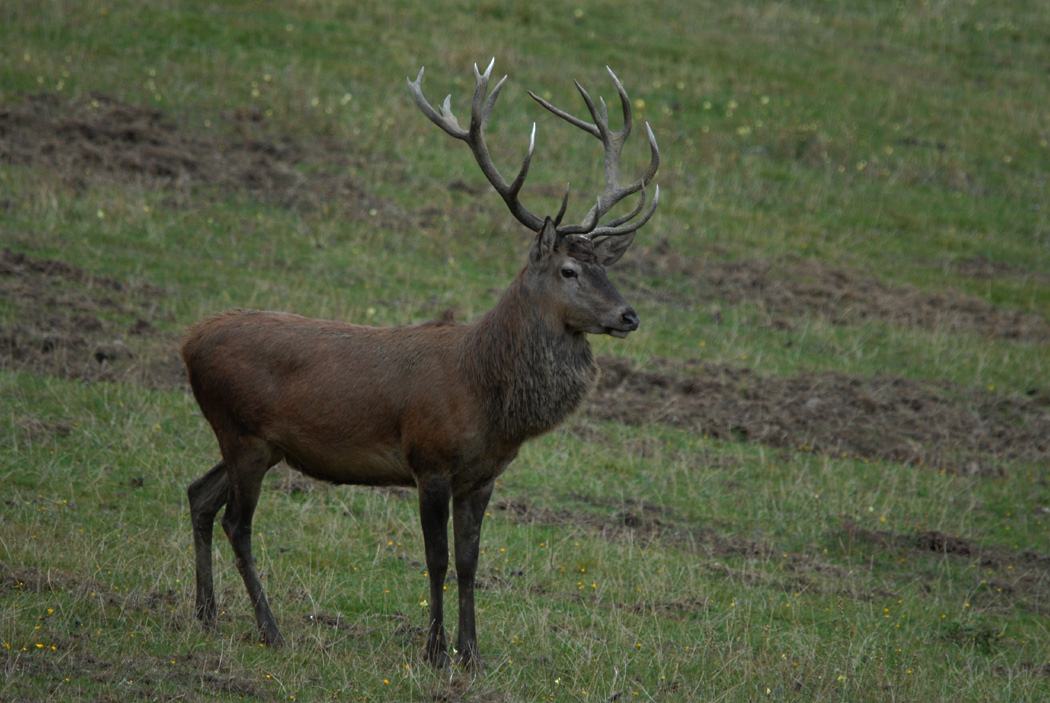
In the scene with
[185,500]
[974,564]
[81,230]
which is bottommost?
[974,564]

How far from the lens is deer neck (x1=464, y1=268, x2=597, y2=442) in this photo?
629 cm

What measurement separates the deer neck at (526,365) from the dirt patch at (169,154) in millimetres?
8468

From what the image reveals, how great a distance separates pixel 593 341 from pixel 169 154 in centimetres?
657

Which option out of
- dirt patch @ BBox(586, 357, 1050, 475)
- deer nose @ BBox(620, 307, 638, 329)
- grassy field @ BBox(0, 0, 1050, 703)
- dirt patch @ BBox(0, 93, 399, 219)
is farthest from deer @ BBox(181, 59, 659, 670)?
dirt patch @ BBox(0, 93, 399, 219)

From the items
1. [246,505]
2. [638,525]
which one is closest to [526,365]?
[246,505]

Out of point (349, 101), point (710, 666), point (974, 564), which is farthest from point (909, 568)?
point (349, 101)

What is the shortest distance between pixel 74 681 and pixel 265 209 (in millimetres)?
9805

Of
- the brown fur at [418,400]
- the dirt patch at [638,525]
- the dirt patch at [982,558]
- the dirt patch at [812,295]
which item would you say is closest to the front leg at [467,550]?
Result: the brown fur at [418,400]

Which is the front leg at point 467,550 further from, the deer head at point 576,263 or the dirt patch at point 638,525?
the dirt patch at point 638,525

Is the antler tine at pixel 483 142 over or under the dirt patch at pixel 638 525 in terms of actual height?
over

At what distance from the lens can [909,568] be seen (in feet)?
28.7

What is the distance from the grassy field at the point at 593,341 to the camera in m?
6.55

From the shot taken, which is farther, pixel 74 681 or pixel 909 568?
pixel 909 568

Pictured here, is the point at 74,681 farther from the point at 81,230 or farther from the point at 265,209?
the point at 265,209
